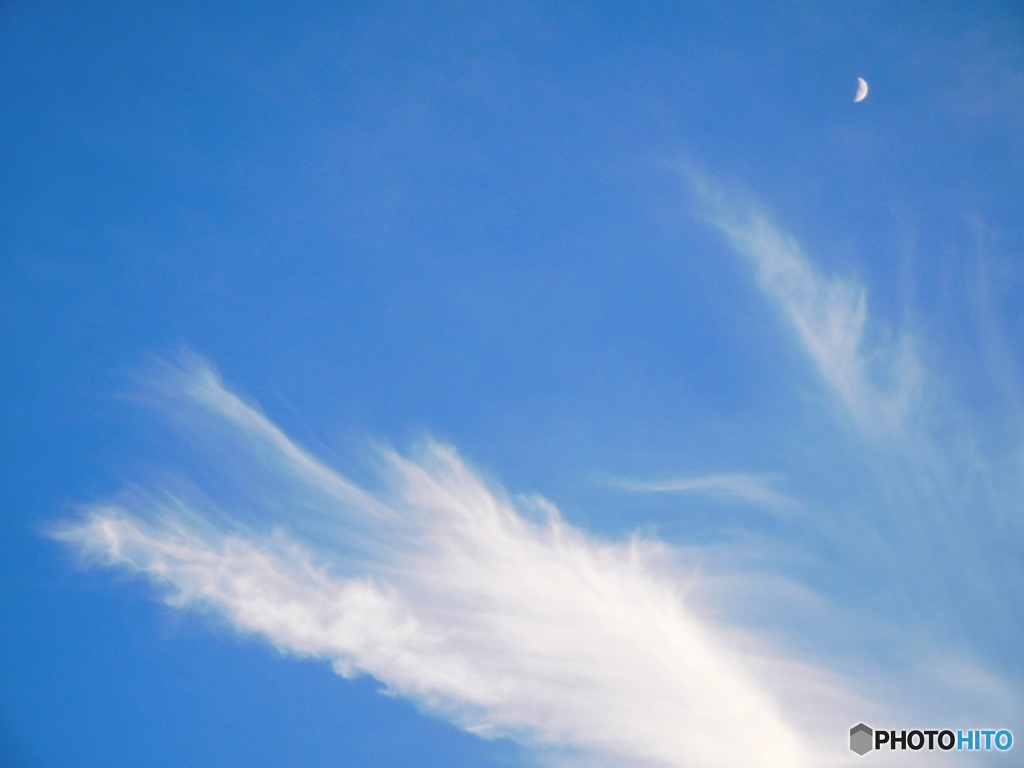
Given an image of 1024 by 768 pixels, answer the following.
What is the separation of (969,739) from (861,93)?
599 inches

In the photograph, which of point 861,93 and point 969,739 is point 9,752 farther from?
point 861,93

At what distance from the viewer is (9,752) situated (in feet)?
62.2

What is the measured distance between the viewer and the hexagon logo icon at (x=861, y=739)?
1948 centimetres

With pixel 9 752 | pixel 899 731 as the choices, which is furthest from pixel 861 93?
pixel 9 752

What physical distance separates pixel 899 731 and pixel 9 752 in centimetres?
2045

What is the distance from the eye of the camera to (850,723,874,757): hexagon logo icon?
63.9 ft

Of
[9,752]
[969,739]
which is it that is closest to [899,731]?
[969,739]

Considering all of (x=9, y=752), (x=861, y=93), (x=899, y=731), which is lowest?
(x=9, y=752)

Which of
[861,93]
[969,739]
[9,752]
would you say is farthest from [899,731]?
[9,752]

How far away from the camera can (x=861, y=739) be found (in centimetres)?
1953

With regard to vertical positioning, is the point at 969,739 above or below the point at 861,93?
below

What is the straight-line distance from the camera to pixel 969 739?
19.5 metres

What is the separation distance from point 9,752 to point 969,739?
2204cm

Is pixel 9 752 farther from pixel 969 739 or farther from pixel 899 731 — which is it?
pixel 969 739
